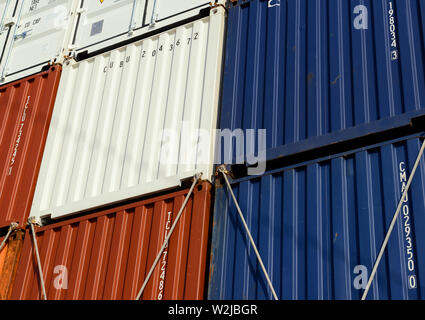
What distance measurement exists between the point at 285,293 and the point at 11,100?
252 inches

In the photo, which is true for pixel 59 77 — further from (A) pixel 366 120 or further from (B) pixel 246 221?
(A) pixel 366 120

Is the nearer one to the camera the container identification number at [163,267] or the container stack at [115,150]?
the container identification number at [163,267]

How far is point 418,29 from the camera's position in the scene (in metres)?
8.26

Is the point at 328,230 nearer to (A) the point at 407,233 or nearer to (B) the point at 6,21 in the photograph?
(A) the point at 407,233

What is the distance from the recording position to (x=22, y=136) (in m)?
11.4

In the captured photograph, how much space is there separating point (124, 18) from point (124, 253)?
4.40 m

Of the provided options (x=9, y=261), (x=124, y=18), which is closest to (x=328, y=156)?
(x=9, y=261)

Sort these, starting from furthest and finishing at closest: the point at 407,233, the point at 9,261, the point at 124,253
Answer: the point at 9,261, the point at 124,253, the point at 407,233

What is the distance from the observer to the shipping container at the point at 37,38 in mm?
12273

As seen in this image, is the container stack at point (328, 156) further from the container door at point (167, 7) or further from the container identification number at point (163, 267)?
the container door at point (167, 7)

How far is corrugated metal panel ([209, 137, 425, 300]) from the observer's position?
7020 mm

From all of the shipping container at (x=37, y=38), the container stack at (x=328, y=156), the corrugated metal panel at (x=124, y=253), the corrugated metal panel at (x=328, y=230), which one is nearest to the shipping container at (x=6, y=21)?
the shipping container at (x=37, y=38)

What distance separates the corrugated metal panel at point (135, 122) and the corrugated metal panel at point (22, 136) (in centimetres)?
19
